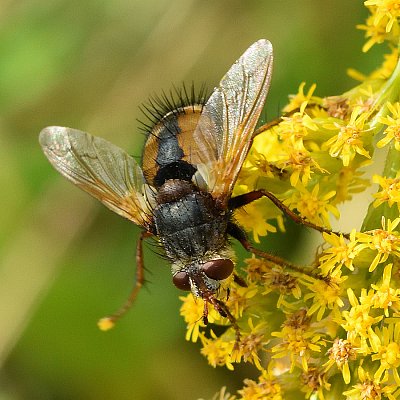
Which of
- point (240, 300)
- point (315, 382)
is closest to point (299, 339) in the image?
point (315, 382)

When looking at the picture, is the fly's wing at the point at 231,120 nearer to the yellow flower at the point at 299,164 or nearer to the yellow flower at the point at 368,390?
the yellow flower at the point at 299,164

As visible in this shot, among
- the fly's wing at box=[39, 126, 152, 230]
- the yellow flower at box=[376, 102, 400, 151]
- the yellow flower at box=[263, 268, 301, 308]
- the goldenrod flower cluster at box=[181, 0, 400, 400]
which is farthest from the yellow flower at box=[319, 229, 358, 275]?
the fly's wing at box=[39, 126, 152, 230]

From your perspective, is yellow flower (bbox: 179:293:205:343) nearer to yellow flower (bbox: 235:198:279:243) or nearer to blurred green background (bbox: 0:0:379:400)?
yellow flower (bbox: 235:198:279:243)

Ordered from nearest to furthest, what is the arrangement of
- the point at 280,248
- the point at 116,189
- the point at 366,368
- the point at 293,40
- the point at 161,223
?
the point at 366,368
the point at 161,223
the point at 116,189
the point at 280,248
the point at 293,40

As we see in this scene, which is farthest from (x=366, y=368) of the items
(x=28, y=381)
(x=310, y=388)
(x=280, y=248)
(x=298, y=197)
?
(x=28, y=381)

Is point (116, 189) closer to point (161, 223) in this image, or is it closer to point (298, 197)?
point (161, 223)
